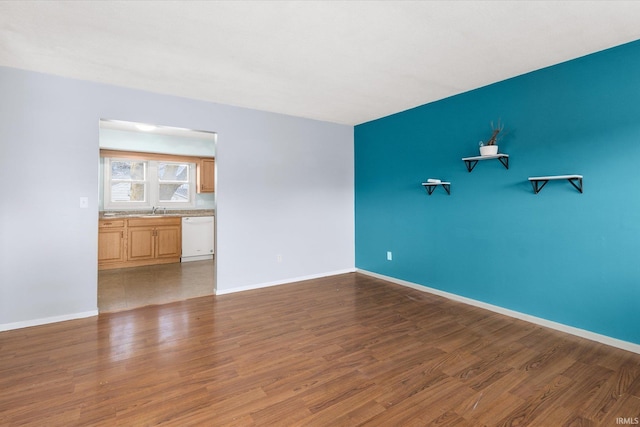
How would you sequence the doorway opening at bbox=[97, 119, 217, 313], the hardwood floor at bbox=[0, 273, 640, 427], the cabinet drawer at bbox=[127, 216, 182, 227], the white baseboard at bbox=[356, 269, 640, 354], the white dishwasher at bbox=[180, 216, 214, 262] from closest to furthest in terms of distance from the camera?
the hardwood floor at bbox=[0, 273, 640, 427] → the white baseboard at bbox=[356, 269, 640, 354] → the doorway opening at bbox=[97, 119, 217, 313] → the cabinet drawer at bbox=[127, 216, 182, 227] → the white dishwasher at bbox=[180, 216, 214, 262]

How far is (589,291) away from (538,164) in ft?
4.00

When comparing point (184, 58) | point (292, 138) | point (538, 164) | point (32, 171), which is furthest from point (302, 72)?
point (32, 171)

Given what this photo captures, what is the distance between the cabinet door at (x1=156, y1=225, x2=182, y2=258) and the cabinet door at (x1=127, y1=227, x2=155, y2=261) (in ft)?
0.33

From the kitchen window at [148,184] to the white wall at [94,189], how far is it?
123 inches

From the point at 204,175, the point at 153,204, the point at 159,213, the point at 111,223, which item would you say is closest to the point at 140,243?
the point at 111,223

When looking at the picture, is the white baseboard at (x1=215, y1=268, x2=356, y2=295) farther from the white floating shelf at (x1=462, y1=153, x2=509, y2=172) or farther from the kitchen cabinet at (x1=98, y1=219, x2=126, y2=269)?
the kitchen cabinet at (x1=98, y1=219, x2=126, y2=269)

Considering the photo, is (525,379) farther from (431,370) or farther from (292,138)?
(292,138)

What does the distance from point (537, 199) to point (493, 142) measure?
0.71 m

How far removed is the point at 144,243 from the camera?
19.1 ft

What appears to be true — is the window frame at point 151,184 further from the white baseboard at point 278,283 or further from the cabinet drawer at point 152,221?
the white baseboard at point 278,283

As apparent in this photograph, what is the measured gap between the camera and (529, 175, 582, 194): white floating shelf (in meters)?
2.76

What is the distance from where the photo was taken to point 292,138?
15.3 feet

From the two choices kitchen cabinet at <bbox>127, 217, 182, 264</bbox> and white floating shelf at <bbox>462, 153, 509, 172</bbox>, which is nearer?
white floating shelf at <bbox>462, 153, 509, 172</bbox>

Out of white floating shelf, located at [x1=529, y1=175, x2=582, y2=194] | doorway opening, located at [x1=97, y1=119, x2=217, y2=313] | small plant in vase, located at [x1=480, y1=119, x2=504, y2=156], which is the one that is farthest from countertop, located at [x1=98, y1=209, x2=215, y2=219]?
white floating shelf, located at [x1=529, y1=175, x2=582, y2=194]
